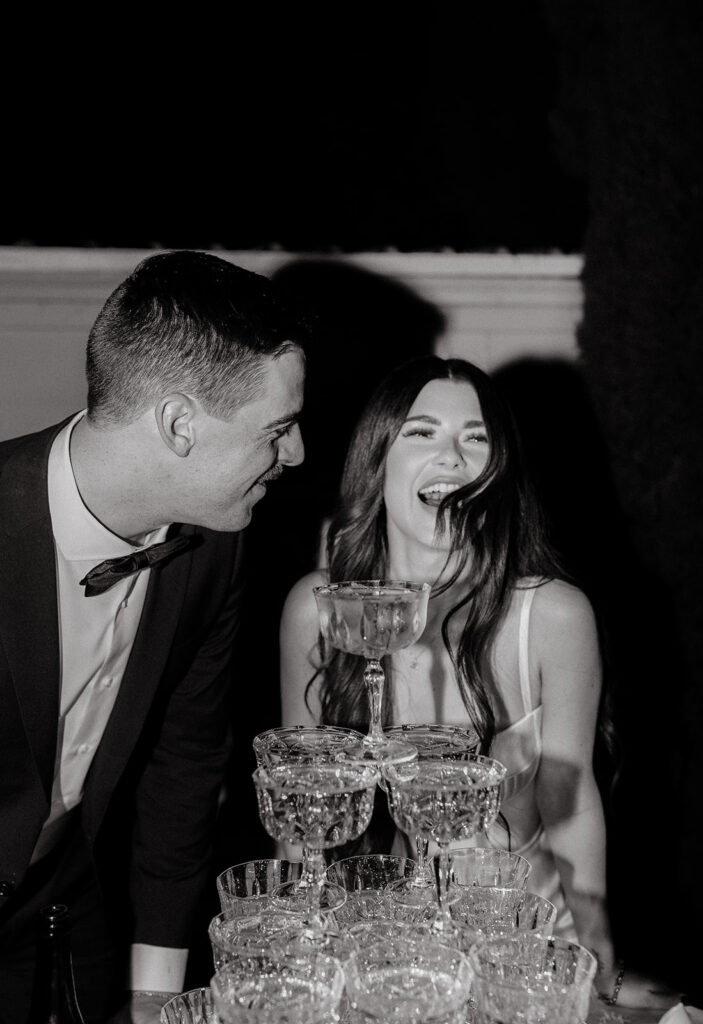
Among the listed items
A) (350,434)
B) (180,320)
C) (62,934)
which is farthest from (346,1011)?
(350,434)

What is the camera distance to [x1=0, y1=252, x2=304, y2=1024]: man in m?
1.97

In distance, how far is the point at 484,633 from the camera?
2.68 m

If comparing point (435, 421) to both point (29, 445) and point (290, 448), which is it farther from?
point (29, 445)

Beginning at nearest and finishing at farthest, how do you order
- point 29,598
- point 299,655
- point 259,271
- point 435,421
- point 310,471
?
point 29,598
point 435,421
point 299,655
point 259,271
point 310,471

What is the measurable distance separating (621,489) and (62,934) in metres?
2.61

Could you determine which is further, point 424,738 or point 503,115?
point 503,115

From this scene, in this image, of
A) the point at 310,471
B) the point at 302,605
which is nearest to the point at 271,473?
the point at 302,605

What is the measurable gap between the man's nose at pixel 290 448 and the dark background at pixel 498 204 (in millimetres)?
1349

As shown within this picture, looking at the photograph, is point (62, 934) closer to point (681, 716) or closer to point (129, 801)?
point (129, 801)

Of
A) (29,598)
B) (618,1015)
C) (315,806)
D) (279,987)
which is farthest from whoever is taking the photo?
(29,598)

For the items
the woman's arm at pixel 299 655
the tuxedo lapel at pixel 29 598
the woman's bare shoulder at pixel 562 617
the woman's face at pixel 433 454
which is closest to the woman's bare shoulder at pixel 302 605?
the woman's arm at pixel 299 655

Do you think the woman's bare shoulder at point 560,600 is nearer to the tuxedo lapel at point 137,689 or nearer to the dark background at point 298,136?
the tuxedo lapel at point 137,689

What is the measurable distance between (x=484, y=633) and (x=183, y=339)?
1.19 m

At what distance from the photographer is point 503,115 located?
368 cm
